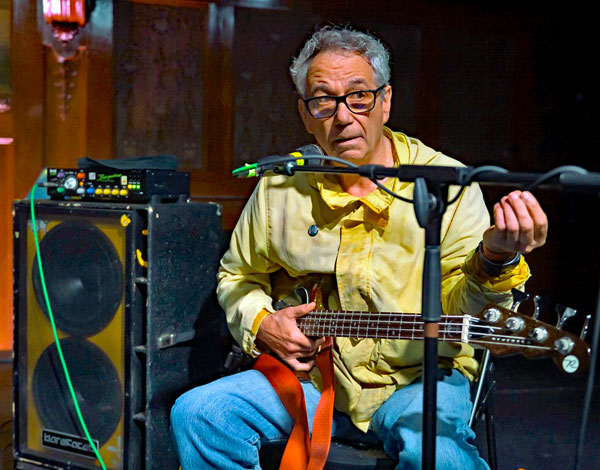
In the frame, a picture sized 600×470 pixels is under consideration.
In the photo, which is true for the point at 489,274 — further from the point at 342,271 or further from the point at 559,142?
the point at 559,142

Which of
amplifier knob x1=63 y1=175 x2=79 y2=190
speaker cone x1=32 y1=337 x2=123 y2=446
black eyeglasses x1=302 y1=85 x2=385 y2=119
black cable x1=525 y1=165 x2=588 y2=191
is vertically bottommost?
speaker cone x1=32 y1=337 x2=123 y2=446

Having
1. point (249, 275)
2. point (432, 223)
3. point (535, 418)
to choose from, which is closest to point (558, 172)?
point (432, 223)

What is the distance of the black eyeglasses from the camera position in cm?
175

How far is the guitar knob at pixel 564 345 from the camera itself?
1.25 meters

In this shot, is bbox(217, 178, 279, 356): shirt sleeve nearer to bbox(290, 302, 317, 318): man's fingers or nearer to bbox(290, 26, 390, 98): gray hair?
bbox(290, 302, 317, 318): man's fingers

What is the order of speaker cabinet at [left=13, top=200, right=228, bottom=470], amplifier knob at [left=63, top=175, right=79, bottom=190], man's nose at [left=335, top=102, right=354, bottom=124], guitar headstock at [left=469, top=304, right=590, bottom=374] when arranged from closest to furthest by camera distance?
1. guitar headstock at [left=469, top=304, right=590, bottom=374]
2. man's nose at [left=335, top=102, right=354, bottom=124]
3. speaker cabinet at [left=13, top=200, right=228, bottom=470]
4. amplifier knob at [left=63, top=175, right=79, bottom=190]

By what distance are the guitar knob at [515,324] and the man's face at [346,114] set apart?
23.0 inches

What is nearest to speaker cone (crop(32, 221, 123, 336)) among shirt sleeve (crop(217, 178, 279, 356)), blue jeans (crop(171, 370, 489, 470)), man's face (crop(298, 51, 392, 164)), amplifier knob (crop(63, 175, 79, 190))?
amplifier knob (crop(63, 175, 79, 190))

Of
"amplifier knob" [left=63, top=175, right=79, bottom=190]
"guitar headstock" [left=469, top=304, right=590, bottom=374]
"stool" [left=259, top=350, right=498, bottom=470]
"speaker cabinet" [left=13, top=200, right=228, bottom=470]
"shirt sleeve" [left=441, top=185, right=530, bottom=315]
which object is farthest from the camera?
"amplifier knob" [left=63, top=175, right=79, bottom=190]

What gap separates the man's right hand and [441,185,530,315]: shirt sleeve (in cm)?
30

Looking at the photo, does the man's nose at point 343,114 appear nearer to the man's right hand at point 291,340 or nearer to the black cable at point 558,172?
the man's right hand at point 291,340

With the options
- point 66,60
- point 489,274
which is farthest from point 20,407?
point 66,60

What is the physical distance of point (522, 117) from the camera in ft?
14.1

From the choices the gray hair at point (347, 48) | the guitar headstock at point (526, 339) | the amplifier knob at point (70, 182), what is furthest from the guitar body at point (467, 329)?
the amplifier knob at point (70, 182)
